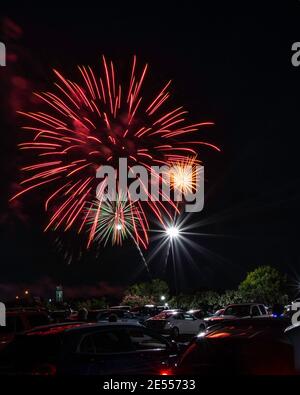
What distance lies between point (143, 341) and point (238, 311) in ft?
62.5

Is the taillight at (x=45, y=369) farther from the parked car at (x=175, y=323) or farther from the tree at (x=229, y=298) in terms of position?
the tree at (x=229, y=298)

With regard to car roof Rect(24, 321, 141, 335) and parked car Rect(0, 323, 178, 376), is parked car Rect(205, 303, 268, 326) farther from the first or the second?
car roof Rect(24, 321, 141, 335)

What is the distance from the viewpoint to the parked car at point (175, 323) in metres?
31.1

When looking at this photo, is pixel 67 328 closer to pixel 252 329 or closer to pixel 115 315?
Result: pixel 252 329

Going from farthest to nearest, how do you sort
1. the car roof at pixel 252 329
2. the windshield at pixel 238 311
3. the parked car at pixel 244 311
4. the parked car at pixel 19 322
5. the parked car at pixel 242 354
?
the windshield at pixel 238 311 < the parked car at pixel 244 311 < the parked car at pixel 19 322 < the car roof at pixel 252 329 < the parked car at pixel 242 354

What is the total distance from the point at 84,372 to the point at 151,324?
21.9 meters

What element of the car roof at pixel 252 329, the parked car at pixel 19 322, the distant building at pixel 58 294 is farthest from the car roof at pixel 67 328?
the distant building at pixel 58 294

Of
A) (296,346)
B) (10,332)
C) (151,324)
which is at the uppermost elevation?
(151,324)

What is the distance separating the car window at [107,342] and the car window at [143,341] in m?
0.18

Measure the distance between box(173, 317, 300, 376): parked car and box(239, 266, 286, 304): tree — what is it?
144 feet
